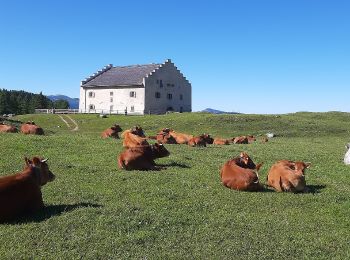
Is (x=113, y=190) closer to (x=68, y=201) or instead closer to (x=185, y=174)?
(x=68, y=201)

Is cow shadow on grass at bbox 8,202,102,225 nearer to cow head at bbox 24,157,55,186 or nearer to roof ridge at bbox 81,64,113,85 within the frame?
cow head at bbox 24,157,55,186

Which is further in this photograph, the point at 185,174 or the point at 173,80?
the point at 173,80

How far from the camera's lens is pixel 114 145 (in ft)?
82.7

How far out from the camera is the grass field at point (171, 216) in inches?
376

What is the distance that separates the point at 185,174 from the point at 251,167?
2431 mm

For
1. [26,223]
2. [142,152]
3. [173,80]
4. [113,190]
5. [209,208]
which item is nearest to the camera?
[26,223]

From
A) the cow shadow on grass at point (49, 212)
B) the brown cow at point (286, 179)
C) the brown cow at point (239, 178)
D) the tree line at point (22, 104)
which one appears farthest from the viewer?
the tree line at point (22, 104)

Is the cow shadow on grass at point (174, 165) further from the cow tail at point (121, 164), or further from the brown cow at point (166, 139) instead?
the brown cow at point (166, 139)

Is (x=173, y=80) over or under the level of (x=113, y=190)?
over

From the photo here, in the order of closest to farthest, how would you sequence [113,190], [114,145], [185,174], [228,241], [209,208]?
[228,241], [209,208], [113,190], [185,174], [114,145]

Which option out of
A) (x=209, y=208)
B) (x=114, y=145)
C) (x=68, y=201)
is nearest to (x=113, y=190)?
(x=68, y=201)

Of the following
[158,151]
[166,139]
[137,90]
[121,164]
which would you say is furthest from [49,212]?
[137,90]

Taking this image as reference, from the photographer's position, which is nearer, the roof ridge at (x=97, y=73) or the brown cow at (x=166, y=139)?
the brown cow at (x=166, y=139)

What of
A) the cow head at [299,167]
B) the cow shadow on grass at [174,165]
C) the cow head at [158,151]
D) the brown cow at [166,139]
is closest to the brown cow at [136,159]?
the cow head at [158,151]
